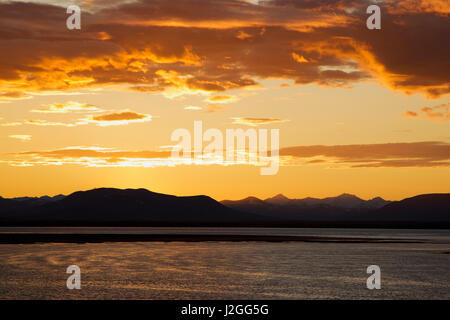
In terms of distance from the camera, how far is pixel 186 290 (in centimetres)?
4797

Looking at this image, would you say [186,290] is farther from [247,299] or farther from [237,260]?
[237,260]

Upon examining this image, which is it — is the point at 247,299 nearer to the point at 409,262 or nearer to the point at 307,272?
the point at 307,272

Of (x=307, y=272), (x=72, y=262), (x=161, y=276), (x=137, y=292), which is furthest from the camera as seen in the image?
(x=72, y=262)

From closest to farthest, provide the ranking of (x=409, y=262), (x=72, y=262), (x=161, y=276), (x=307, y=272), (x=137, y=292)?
1. (x=137, y=292)
2. (x=161, y=276)
3. (x=307, y=272)
4. (x=72, y=262)
5. (x=409, y=262)

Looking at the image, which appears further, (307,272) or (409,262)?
(409,262)
